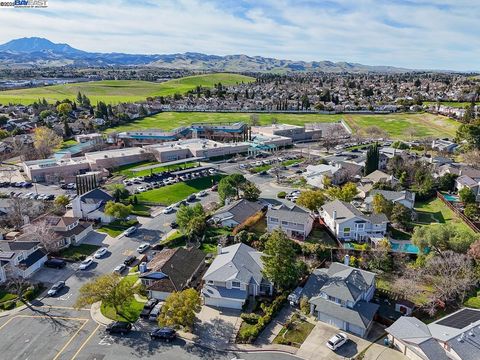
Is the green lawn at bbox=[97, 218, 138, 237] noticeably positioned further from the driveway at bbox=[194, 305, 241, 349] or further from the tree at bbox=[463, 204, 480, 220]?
the tree at bbox=[463, 204, 480, 220]

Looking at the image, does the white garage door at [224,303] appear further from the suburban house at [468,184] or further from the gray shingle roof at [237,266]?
the suburban house at [468,184]

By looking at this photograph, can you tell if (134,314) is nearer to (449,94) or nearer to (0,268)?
(0,268)

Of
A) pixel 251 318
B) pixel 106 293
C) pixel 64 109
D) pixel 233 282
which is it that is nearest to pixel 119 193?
pixel 106 293

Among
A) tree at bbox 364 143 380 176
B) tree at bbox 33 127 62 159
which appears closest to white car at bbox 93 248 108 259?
tree at bbox 364 143 380 176

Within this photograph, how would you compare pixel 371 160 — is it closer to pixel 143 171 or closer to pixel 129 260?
pixel 143 171

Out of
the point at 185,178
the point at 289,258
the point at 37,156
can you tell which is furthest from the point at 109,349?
the point at 37,156

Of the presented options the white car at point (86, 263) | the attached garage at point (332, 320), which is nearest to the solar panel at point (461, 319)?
the attached garage at point (332, 320)
